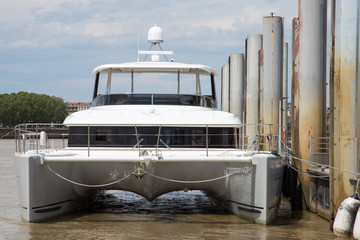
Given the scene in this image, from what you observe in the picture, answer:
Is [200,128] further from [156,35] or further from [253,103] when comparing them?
[253,103]

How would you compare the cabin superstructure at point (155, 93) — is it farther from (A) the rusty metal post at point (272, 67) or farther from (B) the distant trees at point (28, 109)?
(B) the distant trees at point (28, 109)

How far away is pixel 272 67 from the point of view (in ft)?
58.3

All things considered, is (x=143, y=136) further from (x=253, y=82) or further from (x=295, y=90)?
(x=253, y=82)

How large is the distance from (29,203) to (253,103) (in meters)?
13.2

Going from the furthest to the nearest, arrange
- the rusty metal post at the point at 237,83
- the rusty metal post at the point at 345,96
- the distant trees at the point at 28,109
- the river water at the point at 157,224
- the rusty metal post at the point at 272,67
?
the distant trees at the point at 28,109 < the rusty metal post at the point at 237,83 < the rusty metal post at the point at 272,67 < the river water at the point at 157,224 < the rusty metal post at the point at 345,96

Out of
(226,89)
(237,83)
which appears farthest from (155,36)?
(226,89)

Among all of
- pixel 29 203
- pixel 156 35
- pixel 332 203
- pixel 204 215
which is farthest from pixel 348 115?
pixel 156 35

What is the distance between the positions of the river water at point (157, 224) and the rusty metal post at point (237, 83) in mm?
14325

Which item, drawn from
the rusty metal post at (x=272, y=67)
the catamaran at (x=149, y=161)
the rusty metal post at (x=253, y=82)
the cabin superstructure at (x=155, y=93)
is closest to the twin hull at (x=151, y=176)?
the catamaran at (x=149, y=161)

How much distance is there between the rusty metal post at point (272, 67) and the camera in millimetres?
17578

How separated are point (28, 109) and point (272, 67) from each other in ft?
329

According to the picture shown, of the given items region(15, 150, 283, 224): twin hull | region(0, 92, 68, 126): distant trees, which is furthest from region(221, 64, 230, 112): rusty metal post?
region(0, 92, 68, 126): distant trees

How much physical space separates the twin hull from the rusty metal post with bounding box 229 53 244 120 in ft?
55.1

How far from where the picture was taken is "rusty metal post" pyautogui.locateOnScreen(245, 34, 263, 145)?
70.4ft
